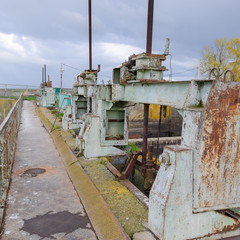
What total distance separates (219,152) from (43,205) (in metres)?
3.47

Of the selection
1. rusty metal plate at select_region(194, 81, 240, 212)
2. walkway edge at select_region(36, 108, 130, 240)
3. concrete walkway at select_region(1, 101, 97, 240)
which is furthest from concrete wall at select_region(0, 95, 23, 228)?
rusty metal plate at select_region(194, 81, 240, 212)

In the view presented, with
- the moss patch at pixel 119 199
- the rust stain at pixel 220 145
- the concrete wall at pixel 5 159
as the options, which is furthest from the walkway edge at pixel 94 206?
the concrete wall at pixel 5 159

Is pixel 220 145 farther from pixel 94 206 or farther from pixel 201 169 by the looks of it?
pixel 94 206

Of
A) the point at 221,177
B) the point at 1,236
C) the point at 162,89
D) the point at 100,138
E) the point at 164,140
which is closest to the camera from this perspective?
the point at 221,177

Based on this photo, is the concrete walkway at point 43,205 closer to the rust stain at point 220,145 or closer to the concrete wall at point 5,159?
the concrete wall at point 5,159

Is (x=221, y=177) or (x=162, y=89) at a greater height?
(x=162, y=89)

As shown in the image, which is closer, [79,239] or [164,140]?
[79,239]

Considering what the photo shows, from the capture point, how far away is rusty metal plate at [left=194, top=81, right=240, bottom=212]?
2.98 metres

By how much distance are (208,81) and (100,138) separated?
14.9 feet

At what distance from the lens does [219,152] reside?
10.2 ft

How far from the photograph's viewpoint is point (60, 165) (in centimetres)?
728

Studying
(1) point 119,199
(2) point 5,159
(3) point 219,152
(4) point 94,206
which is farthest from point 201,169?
(2) point 5,159

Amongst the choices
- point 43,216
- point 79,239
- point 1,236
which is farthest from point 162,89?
point 1,236

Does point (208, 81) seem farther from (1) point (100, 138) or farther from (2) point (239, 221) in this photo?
(1) point (100, 138)
